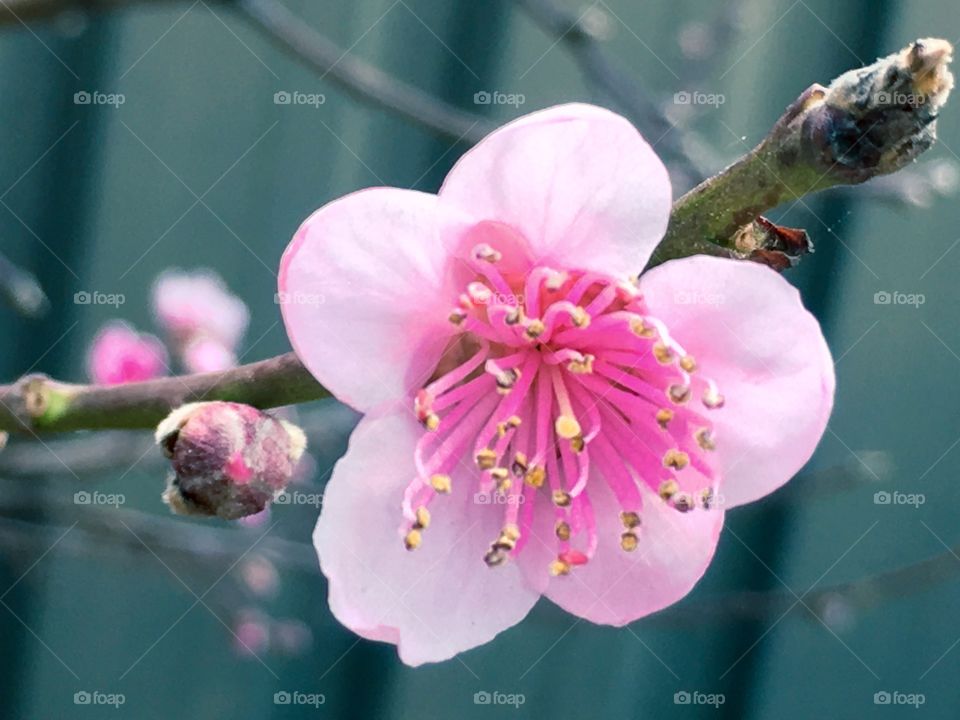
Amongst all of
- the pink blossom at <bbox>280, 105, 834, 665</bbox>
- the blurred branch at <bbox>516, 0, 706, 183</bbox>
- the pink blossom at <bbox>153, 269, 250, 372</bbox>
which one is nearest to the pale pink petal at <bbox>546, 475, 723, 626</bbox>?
the pink blossom at <bbox>280, 105, 834, 665</bbox>

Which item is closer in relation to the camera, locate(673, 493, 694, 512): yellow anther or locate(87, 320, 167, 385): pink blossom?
locate(673, 493, 694, 512): yellow anther

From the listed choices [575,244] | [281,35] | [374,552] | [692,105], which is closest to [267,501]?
[374,552]

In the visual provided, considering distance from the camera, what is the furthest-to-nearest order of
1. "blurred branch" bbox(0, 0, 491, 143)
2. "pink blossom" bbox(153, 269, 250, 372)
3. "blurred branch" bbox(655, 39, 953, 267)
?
"pink blossom" bbox(153, 269, 250, 372) < "blurred branch" bbox(0, 0, 491, 143) < "blurred branch" bbox(655, 39, 953, 267)

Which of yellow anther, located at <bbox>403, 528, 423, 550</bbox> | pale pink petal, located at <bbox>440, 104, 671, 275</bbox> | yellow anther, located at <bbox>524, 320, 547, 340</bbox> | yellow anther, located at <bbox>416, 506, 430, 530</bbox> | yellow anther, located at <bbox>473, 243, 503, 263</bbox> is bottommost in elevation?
yellow anther, located at <bbox>403, 528, 423, 550</bbox>

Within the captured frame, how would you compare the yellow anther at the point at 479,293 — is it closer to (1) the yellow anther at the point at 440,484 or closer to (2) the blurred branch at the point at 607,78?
(1) the yellow anther at the point at 440,484

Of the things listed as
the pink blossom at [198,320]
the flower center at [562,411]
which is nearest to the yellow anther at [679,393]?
the flower center at [562,411]

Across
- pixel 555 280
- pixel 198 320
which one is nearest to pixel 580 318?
pixel 555 280

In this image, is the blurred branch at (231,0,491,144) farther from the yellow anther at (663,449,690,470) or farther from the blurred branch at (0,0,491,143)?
the yellow anther at (663,449,690,470)
